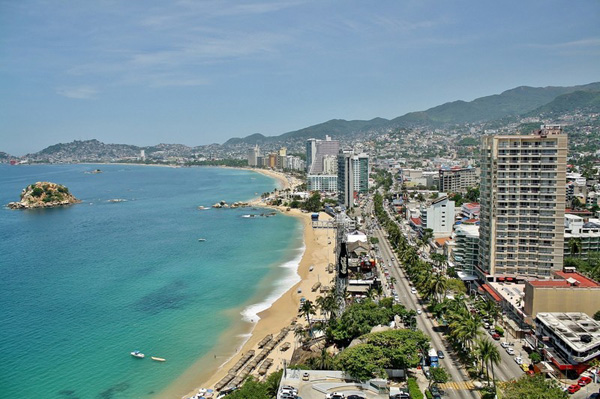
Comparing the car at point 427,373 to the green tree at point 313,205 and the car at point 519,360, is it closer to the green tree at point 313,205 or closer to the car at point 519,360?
the car at point 519,360

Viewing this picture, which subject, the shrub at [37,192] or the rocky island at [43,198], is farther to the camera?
the shrub at [37,192]

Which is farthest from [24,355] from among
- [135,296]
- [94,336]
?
[135,296]

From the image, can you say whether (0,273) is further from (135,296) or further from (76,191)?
(76,191)

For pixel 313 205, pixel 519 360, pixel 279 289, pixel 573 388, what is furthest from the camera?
pixel 313 205

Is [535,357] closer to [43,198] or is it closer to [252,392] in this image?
[252,392]

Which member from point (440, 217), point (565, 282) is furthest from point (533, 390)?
point (440, 217)

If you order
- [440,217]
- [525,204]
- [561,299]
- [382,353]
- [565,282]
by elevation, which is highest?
[525,204]

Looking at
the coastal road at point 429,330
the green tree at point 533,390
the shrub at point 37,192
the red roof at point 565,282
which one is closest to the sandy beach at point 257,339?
the coastal road at point 429,330
